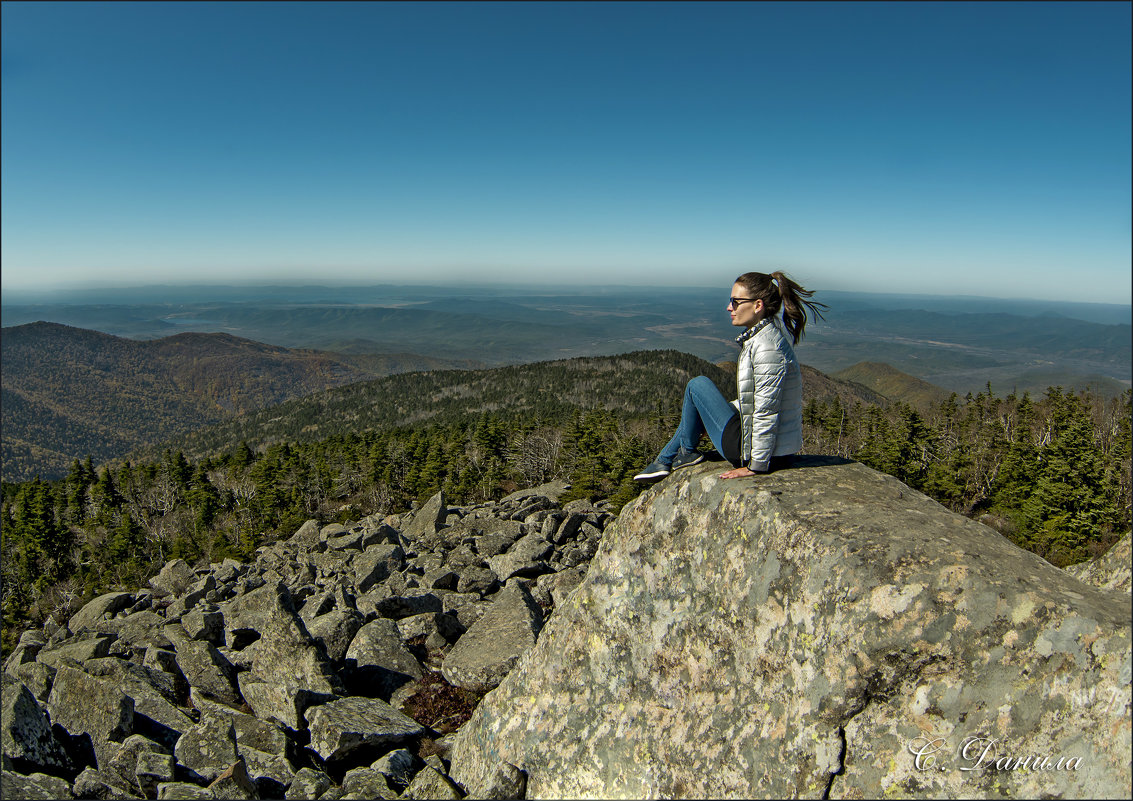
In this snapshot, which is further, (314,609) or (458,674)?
(314,609)

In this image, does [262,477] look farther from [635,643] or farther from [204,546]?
[635,643]

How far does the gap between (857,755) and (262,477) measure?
9935cm

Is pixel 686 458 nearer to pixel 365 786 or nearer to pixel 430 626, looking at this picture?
pixel 365 786

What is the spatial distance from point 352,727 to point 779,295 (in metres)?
10.5

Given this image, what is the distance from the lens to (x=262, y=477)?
297 ft

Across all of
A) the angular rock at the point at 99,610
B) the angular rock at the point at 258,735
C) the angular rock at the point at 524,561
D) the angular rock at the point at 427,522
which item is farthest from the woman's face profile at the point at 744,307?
the angular rock at the point at 99,610

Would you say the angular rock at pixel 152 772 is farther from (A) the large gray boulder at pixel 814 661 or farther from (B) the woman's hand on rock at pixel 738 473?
(B) the woman's hand on rock at pixel 738 473

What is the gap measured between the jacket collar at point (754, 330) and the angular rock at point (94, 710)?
12.6 metres

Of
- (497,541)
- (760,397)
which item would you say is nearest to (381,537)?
(497,541)

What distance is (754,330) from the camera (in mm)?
7590

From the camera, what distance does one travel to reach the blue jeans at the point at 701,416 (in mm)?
7992

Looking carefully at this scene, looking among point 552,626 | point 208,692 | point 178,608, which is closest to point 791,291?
point 552,626

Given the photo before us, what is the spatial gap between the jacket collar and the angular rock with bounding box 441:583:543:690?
28.0 ft

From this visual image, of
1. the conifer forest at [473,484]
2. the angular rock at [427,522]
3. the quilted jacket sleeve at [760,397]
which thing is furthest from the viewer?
the conifer forest at [473,484]
